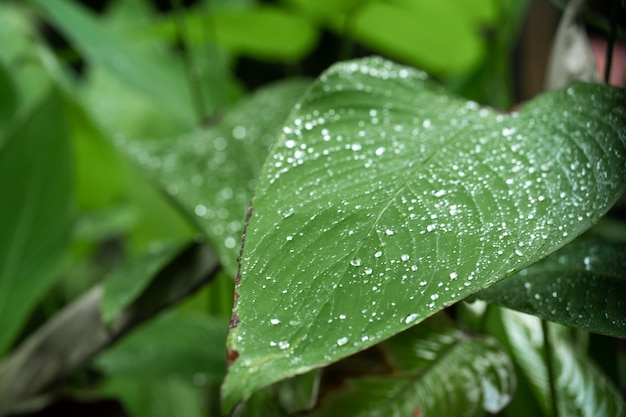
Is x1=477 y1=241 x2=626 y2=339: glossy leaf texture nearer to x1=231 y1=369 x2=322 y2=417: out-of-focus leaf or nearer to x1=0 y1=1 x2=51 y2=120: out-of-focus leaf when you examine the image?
x1=231 y1=369 x2=322 y2=417: out-of-focus leaf

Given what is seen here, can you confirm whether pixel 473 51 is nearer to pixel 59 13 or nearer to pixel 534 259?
pixel 59 13

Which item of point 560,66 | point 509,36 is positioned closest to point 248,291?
point 560,66

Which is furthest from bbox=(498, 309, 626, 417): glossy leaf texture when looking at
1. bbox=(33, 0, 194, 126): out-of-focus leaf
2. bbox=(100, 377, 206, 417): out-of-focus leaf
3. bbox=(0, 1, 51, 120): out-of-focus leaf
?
bbox=(0, 1, 51, 120): out-of-focus leaf

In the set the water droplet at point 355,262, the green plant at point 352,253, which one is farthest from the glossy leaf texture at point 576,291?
the water droplet at point 355,262

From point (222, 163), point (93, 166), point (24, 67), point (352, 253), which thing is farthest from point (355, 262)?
point (24, 67)

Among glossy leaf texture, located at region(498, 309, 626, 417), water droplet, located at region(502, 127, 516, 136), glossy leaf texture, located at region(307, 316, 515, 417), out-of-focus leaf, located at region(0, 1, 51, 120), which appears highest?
water droplet, located at region(502, 127, 516, 136)

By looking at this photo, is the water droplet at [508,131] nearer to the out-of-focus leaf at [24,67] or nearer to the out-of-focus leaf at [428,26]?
the out-of-focus leaf at [428,26]
